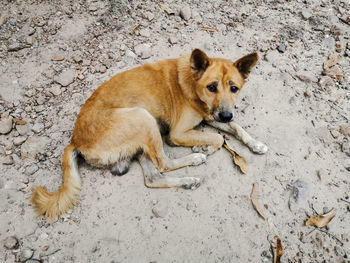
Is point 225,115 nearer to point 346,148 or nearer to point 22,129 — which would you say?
point 346,148

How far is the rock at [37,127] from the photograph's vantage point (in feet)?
13.0

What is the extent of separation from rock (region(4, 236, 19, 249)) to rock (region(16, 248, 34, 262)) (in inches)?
4.2

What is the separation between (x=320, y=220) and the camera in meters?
3.13

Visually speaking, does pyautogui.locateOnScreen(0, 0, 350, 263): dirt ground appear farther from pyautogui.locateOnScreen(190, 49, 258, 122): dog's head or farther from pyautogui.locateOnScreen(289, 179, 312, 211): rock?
pyautogui.locateOnScreen(190, 49, 258, 122): dog's head

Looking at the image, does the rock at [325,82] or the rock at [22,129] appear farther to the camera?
the rock at [325,82]

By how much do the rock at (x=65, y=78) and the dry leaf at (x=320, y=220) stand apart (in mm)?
4186

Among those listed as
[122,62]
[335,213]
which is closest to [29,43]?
[122,62]

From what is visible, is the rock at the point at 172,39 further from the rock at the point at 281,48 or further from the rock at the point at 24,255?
the rock at the point at 24,255

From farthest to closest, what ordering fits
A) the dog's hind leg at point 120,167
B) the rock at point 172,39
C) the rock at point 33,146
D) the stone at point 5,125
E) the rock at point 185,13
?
the rock at point 185,13 < the rock at point 172,39 < the stone at point 5,125 < the rock at point 33,146 < the dog's hind leg at point 120,167

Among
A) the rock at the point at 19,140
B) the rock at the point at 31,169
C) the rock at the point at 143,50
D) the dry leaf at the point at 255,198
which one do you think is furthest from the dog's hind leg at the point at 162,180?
the rock at the point at 143,50

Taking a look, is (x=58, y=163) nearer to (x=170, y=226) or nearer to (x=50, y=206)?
(x=50, y=206)

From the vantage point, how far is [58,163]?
12.1 ft

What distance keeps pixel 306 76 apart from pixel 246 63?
1.74 meters

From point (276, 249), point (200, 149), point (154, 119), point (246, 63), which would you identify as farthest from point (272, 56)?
point (276, 249)
